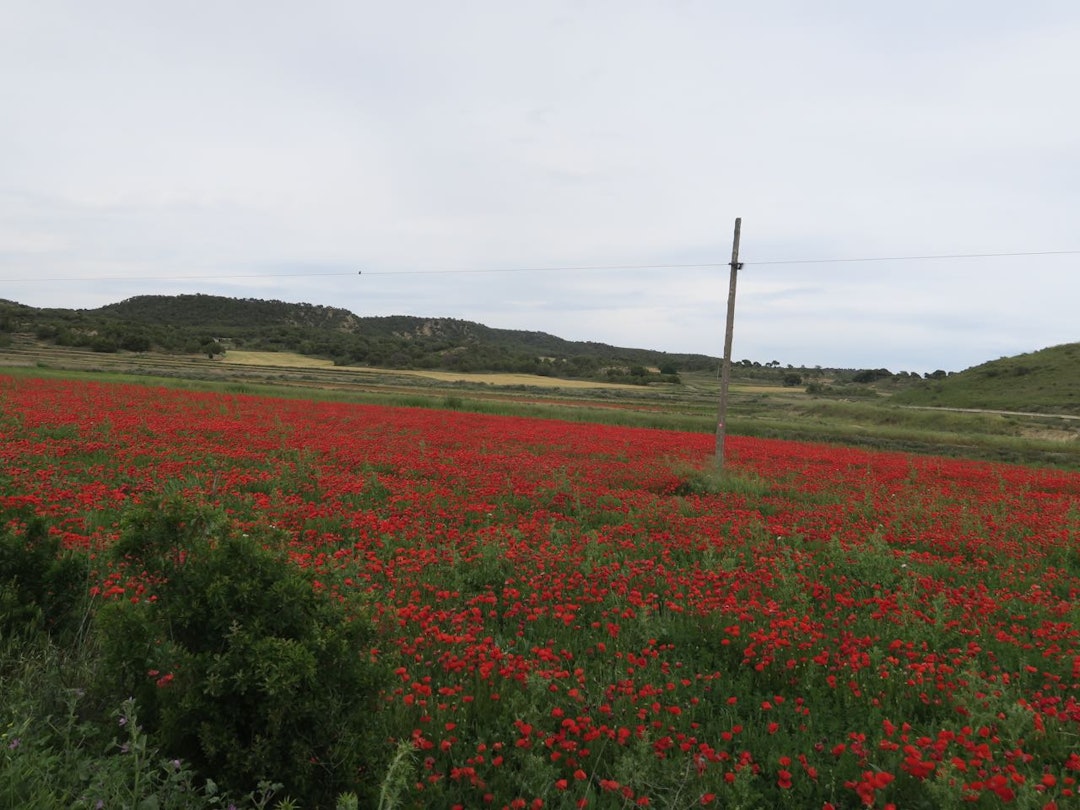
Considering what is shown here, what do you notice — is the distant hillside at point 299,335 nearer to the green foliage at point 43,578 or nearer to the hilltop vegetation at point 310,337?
the hilltop vegetation at point 310,337

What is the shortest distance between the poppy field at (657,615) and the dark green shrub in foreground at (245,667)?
129mm

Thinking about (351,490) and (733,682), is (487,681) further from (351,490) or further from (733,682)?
(351,490)

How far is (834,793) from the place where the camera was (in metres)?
3.42

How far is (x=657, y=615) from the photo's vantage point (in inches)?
221

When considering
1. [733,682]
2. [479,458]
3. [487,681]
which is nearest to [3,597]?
[487,681]

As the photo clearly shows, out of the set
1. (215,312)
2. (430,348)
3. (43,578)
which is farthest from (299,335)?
(43,578)

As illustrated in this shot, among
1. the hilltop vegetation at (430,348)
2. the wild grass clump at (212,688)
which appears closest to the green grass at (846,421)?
the hilltop vegetation at (430,348)

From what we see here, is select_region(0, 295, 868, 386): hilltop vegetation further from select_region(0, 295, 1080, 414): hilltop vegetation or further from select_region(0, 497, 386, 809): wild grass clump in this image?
select_region(0, 497, 386, 809): wild grass clump

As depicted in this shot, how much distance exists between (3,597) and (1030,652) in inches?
317

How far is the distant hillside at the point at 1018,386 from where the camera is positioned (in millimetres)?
57969

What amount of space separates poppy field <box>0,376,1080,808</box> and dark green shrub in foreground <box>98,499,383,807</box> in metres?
0.13

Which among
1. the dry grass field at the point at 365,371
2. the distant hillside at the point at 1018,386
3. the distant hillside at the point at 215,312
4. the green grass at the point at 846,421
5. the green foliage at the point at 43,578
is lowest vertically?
the green grass at the point at 846,421

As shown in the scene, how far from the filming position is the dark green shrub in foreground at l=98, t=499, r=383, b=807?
8.71 feet

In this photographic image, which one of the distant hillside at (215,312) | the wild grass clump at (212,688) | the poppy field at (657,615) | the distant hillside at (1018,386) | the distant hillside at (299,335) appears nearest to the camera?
the wild grass clump at (212,688)
